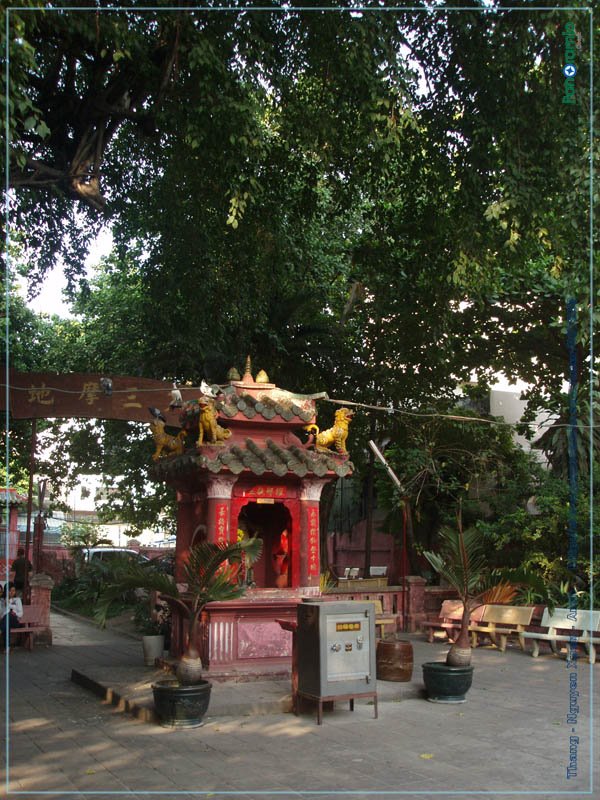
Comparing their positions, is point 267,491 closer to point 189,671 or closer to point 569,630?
point 189,671

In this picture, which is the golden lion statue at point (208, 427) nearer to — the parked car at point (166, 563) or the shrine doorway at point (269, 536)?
the shrine doorway at point (269, 536)

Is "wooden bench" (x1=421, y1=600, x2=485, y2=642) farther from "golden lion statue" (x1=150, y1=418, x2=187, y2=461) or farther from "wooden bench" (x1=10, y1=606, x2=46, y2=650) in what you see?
"wooden bench" (x1=10, y1=606, x2=46, y2=650)

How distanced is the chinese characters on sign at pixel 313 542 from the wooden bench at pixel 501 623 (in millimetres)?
4906

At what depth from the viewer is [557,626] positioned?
1401 centimetres

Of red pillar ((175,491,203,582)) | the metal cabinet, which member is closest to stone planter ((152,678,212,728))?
the metal cabinet

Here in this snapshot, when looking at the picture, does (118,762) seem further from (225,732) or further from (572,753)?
(572,753)

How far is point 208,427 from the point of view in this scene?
435 inches

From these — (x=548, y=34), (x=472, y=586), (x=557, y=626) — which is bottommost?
(x=557, y=626)

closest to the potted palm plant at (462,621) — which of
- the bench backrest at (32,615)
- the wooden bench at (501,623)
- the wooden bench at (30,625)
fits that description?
the wooden bench at (501,623)

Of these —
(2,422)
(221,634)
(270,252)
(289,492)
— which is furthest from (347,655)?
(2,422)

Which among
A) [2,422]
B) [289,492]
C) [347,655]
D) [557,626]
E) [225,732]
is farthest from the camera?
[2,422]

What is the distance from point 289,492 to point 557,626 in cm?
582

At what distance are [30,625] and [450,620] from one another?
8.23 m

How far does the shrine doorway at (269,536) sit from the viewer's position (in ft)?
41.1
